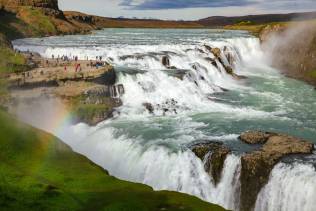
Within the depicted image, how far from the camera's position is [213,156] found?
2877 centimetres

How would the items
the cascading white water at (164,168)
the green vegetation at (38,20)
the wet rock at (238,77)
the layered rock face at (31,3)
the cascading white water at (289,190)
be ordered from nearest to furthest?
the cascading white water at (289,190) → the cascading white water at (164,168) → the wet rock at (238,77) → the green vegetation at (38,20) → the layered rock face at (31,3)

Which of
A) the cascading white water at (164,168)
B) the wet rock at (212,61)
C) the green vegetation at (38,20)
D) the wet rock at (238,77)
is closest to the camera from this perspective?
the cascading white water at (164,168)

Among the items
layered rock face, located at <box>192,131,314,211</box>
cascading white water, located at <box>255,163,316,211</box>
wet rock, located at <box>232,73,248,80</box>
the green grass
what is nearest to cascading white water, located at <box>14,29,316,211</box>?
cascading white water, located at <box>255,163,316,211</box>

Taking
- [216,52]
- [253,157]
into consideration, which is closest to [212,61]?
[216,52]

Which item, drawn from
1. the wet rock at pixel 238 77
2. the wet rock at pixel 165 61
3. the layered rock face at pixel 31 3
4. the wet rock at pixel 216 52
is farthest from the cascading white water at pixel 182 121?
the layered rock face at pixel 31 3

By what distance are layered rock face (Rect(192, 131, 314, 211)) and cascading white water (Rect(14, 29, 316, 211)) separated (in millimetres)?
435

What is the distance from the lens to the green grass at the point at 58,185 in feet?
60.0

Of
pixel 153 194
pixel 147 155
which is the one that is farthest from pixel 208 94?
pixel 153 194

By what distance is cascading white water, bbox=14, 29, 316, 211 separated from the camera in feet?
91.8

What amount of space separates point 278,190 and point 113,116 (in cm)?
1971

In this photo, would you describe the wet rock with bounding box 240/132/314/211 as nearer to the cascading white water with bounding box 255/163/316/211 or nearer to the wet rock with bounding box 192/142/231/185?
the cascading white water with bounding box 255/163/316/211

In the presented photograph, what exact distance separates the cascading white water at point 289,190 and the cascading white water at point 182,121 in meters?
0.06

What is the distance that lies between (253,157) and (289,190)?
3399mm

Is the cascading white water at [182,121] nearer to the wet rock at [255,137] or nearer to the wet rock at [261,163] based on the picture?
the wet rock at [261,163]
